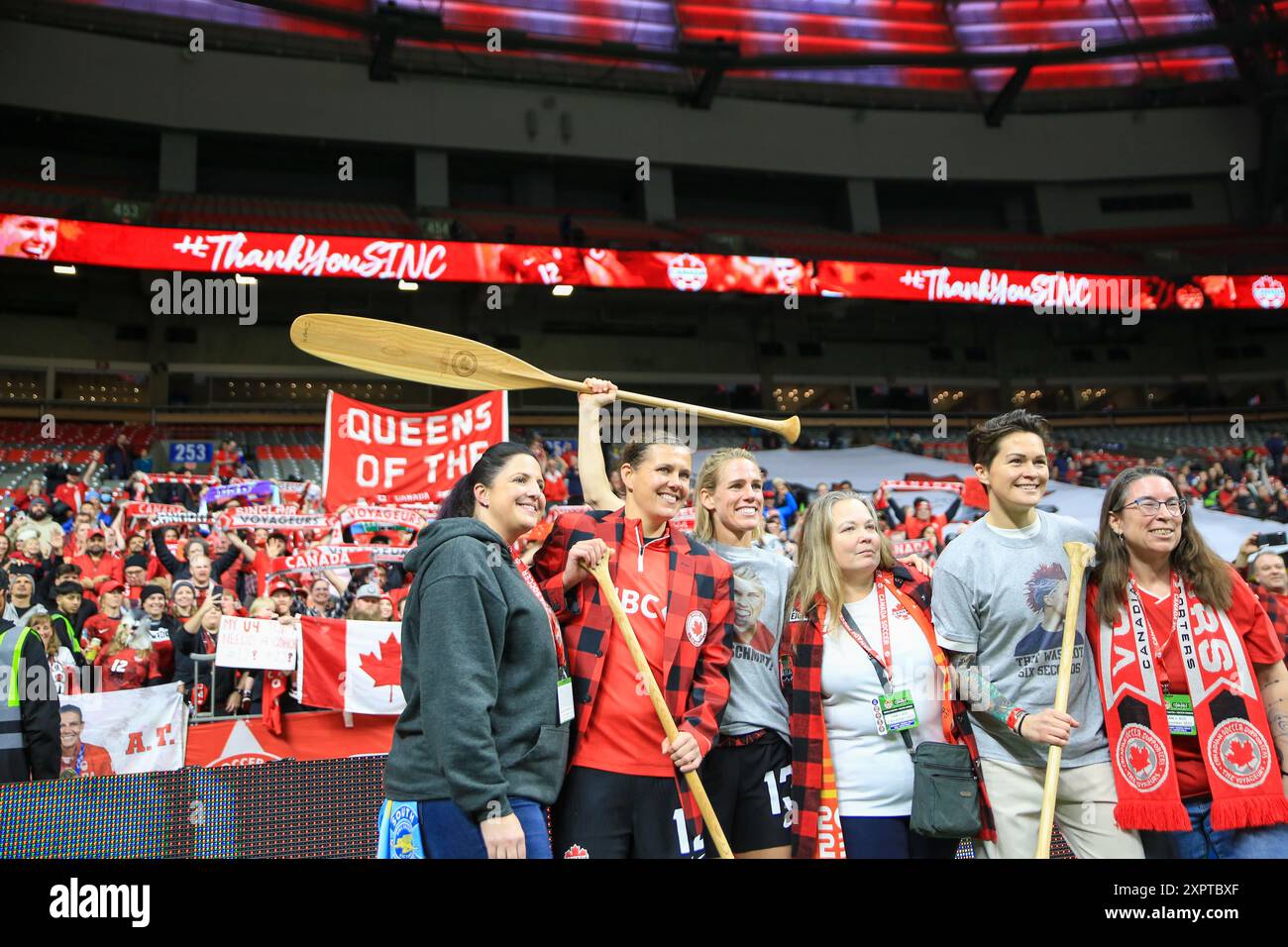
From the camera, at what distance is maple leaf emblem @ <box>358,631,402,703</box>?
6.50m

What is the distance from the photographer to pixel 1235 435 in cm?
2189

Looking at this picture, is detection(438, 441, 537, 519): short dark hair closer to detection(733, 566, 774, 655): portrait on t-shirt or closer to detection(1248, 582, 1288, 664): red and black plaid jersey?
detection(733, 566, 774, 655): portrait on t-shirt

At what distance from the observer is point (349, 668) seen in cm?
648

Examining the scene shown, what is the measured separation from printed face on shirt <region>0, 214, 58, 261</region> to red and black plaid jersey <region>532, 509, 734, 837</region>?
17.5 m

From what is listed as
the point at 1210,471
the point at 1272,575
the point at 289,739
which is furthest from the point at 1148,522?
the point at 1210,471

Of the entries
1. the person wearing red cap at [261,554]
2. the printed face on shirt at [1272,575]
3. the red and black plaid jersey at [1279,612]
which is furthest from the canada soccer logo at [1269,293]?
the person wearing red cap at [261,554]

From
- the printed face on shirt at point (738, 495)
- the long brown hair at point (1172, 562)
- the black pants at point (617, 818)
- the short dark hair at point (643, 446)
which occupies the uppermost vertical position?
the short dark hair at point (643, 446)

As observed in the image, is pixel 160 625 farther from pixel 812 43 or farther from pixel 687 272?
pixel 812 43

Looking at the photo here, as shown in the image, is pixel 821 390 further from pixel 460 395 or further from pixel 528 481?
pixel 528 481

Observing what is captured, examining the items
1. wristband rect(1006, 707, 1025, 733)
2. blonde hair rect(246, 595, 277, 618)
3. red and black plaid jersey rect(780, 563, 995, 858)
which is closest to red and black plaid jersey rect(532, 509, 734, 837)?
red and black plaid jersey rect(780, 563, 995, 858)

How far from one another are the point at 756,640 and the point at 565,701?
2.49 feet

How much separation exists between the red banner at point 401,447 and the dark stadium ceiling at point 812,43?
1592 cm

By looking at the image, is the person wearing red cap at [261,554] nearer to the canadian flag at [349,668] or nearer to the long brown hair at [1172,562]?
the canadian flag at [349,668]

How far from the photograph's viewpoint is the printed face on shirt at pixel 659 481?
301 cm
